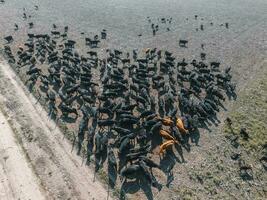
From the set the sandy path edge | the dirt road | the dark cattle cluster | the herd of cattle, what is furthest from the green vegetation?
the dark cattle cluster

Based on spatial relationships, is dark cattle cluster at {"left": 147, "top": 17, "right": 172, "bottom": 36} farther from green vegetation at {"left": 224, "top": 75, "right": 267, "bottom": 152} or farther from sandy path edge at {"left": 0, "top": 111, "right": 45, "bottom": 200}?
sandy path edge at {"left": 0, "top": 111, "right": 45, "bottom": 200}

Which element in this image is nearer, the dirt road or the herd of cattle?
the dirt road

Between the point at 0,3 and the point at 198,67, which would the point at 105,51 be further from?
the point at 0,3

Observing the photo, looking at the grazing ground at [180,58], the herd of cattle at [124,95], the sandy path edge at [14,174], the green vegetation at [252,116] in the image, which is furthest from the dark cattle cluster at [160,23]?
the sandy path edge at [14,174]

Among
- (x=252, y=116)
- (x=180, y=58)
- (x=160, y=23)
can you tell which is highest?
(x=160, y=23)

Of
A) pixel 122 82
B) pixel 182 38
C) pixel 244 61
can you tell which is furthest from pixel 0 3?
pixel 244 61

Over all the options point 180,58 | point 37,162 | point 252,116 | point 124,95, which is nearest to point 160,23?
point 180,58

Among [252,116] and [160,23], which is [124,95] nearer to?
[252,116]
